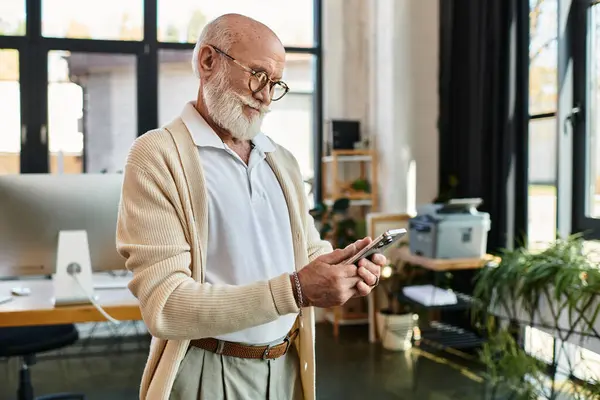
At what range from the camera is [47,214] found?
2.20 meters

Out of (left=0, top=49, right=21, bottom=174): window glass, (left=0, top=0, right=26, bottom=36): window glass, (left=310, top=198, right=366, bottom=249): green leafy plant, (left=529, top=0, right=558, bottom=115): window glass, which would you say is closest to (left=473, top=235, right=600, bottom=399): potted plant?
(left=529, top=0, right=558, bottom=115): window glass

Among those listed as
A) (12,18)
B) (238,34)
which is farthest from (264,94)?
(12,18)

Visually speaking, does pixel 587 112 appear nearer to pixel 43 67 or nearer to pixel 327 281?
pixel 327 281

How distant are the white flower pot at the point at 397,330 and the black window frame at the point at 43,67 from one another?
2.61m

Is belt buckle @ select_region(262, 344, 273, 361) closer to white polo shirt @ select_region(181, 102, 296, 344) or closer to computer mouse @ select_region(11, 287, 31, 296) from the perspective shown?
white polo shirt @ select_region(181, 102, 296, 344)

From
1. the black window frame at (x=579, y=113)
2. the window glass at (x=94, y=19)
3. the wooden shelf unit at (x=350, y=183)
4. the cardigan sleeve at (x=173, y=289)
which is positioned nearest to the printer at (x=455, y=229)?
the black window frame at (x=579, y=113)

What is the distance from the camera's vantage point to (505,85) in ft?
13.7

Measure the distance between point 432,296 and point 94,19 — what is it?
365 cm

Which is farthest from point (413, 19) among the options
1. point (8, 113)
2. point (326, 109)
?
point (8, 113)

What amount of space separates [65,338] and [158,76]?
9.91ft

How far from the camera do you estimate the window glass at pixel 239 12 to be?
5285mm

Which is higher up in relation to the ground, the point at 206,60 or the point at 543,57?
the point at 543,57

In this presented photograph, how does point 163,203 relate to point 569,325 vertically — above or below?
above

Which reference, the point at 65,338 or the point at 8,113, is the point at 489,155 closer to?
the point at 65,338
